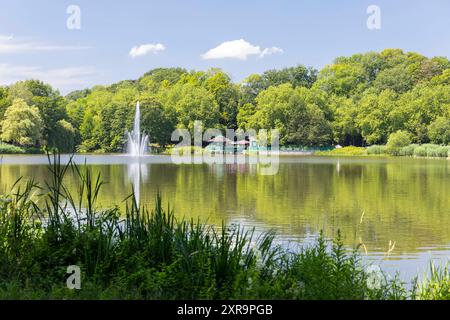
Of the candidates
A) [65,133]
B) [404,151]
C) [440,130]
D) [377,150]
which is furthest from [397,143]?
[65,133]

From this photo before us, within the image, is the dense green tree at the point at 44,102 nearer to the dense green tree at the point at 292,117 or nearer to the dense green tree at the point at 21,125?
the dense green tree at the point at 21,125

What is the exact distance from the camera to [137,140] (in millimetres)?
60281

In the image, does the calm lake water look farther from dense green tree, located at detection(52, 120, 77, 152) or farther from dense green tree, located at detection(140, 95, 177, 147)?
dense green tree, located at detection(140, 95, 177, 147)

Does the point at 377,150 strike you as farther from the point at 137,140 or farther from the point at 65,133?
the point at 65,133

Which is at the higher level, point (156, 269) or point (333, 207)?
point (156, 269)

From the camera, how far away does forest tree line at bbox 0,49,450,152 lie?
5519 cm

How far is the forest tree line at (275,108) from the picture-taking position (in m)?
55.2

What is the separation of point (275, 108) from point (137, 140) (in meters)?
15.7

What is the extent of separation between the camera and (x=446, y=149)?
47.3m

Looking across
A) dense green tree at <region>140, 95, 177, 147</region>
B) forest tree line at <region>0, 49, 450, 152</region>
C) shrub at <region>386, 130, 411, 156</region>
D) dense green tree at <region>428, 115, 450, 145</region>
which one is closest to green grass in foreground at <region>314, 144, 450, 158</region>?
shrub at <region>386, 130, 411, 156</region>

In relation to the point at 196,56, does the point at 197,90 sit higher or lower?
lower
